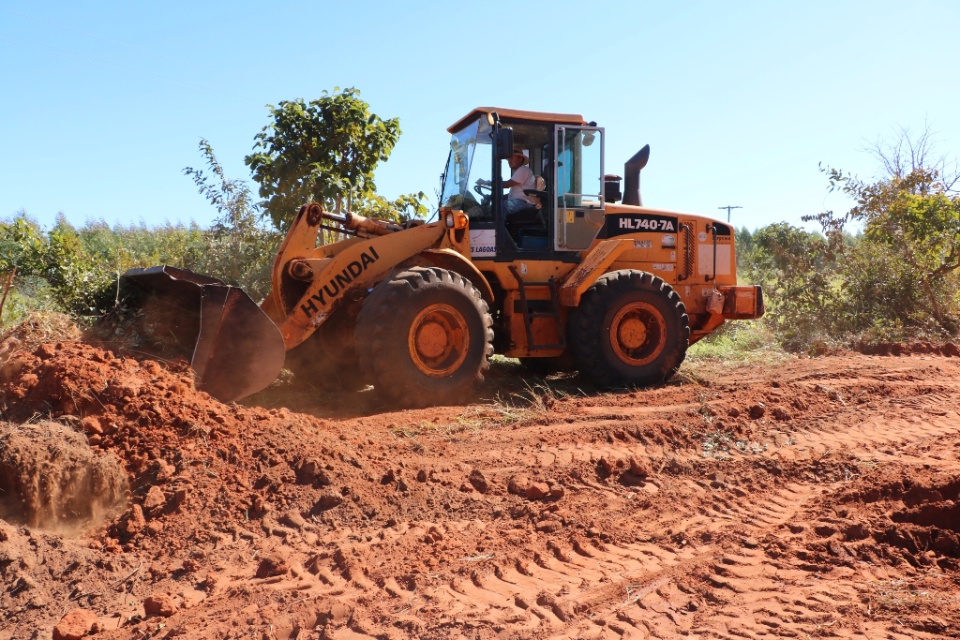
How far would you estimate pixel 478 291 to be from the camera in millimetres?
8008

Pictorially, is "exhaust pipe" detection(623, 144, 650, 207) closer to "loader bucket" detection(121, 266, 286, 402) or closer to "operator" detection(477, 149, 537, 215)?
"operator" detection(477, 149, 537, 215)

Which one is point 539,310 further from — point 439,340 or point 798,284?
point 798,284

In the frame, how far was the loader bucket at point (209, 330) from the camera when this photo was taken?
6246 mm

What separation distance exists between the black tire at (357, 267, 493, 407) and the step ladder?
0.78 m

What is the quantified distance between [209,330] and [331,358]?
84.0 inches

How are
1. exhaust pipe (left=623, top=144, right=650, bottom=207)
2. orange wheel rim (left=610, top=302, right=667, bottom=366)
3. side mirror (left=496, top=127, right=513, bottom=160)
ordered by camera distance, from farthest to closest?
exhaust pipe (left=623, top=144, right=650, bottom=207)
orange wheel rim (left=610, top=302, right=667, bottom=366)
side mirror (left=496, top=127, right=513, bottom=160)

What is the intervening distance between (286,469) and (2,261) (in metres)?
4.81

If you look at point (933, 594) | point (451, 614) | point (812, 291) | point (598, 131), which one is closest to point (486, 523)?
point (451, 614)

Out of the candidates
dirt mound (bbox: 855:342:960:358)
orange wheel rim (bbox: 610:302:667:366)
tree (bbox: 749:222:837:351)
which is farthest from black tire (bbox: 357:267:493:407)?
tree (bbox: 749:222:837:351)

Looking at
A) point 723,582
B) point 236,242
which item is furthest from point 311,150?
point 723,582

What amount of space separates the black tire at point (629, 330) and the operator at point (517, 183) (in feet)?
3.90

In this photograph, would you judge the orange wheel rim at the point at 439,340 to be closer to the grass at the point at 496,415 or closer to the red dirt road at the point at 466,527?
the grass at the point at 496,415

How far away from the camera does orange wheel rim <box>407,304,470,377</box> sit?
7.64m

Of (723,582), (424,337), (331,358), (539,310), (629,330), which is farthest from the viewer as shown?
(629,330)
